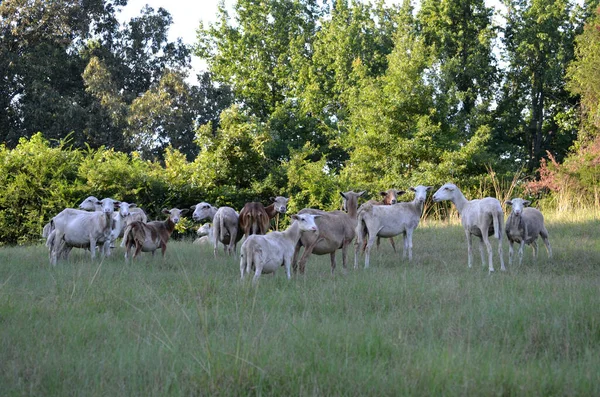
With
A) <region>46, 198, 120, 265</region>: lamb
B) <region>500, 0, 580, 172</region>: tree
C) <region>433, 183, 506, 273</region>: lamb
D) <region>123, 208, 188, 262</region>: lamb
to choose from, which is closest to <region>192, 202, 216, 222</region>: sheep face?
<region>123, 208, 188, 262</region>: lamb

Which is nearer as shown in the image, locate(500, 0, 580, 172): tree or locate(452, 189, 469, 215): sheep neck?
locate(452, 189, 469, 215): sheep neck

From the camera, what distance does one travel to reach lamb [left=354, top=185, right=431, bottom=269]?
15312mm

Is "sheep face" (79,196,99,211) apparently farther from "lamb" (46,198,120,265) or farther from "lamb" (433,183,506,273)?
"lamb" (433,183,506,273)

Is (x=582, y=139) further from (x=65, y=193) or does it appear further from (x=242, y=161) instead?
(x=65, y=193)

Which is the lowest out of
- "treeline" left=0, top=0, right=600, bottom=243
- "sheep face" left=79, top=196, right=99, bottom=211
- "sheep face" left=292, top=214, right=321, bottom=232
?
"sheep face" left=292, top=214, right=321, bottom=232

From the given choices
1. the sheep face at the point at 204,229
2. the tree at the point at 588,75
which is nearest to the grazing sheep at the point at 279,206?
the sheep face at the point at 204,229

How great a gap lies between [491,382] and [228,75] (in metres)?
45.0

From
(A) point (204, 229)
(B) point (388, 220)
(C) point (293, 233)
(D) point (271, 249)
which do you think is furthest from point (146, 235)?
(A) point (204, 229)

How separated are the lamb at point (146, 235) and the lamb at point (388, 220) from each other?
441 cm

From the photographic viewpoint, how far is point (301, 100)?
4575 cm

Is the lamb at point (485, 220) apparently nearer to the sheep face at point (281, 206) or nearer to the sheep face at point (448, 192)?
the sheep face at point (448, 192)

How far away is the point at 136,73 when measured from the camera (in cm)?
4197

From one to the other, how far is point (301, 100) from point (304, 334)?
3912cm

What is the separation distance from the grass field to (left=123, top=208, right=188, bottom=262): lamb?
7.15 ft
